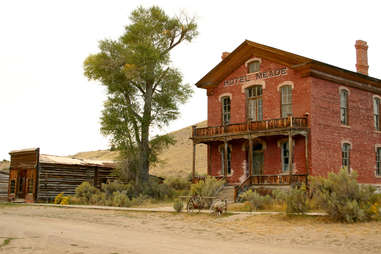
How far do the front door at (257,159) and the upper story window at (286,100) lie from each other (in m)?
2.90

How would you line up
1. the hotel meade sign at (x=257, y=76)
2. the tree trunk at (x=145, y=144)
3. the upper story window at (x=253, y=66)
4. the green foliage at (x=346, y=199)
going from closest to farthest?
the green foliage at (x=346, y=199), the hotel meade sign at (x=257, y=76), the upper story window at (x=253, y=66), the tree trunk at (x=145, y=144)

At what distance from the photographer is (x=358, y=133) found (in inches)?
1125

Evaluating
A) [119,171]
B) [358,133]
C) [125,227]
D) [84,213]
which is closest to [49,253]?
[125,227]

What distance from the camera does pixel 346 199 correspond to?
1558 cm

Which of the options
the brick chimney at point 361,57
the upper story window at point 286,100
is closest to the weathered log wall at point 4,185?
the upper story window at point 286,100

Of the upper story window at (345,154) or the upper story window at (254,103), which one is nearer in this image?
the upper story window at (345,154)

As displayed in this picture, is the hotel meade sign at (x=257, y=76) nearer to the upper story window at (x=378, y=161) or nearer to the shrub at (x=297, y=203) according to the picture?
the upper story window at (x=378, y=161)

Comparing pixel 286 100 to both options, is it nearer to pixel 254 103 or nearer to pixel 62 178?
pixel 254 103

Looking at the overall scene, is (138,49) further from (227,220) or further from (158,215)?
(227,220)

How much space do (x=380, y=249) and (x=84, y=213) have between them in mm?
15358

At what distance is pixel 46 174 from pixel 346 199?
76.5 feet

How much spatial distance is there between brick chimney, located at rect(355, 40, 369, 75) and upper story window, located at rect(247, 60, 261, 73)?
8.18 metres

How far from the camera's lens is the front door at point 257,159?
28906 millimetres

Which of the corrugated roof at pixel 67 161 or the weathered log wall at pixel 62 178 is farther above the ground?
the corrugated roof at pixel 67 161
